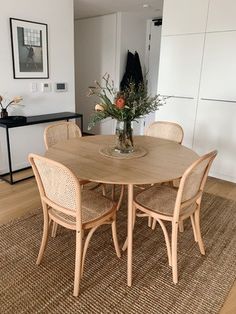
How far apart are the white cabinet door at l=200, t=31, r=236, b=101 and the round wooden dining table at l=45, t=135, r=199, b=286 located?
1264mm

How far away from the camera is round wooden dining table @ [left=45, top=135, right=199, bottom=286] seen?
1.55 meters

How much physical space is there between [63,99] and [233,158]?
8.13 feet

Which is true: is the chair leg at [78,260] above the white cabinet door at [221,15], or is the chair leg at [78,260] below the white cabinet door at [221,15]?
below

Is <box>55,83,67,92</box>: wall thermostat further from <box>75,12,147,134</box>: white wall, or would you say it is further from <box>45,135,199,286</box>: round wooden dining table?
<box>45,135,199,286</box>: round wooden dining table

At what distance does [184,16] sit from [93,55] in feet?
7.61

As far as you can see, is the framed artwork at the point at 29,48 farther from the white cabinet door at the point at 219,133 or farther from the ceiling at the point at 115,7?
the white cabinet door at the point at 219,133

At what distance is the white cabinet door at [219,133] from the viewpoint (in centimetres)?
314

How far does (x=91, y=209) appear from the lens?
169 centimetres

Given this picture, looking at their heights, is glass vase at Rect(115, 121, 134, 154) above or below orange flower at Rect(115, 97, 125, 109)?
below

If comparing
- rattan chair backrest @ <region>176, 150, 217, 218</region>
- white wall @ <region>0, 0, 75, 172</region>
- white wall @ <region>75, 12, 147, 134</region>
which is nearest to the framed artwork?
white wall @ <region>0, 0, 75, 172</region>

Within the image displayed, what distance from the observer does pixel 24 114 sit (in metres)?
3.38

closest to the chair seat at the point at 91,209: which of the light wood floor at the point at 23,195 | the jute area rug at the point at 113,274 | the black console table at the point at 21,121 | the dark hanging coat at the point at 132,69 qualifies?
the jute area rug at the point at 113,274

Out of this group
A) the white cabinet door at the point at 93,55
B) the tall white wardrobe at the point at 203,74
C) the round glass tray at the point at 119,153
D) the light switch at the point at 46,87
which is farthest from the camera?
the white cabinet door at the point at 93,55

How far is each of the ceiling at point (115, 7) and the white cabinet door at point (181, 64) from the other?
35.0 inches
